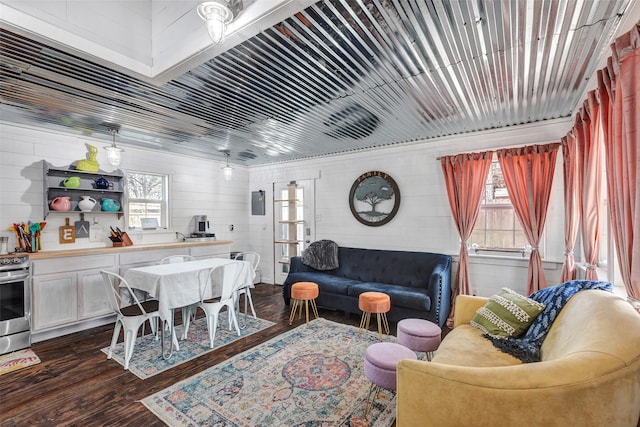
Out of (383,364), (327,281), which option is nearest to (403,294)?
(327,281)

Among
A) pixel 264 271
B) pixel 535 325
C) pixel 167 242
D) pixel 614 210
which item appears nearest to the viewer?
pixel 614 210

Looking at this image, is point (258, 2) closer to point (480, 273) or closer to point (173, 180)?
point (480, 273)

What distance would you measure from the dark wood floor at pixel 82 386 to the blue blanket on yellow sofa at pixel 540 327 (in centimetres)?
→ 249

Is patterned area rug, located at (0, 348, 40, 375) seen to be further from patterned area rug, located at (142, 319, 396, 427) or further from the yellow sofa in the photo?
the yellow sofa

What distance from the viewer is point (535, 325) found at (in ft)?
7.22

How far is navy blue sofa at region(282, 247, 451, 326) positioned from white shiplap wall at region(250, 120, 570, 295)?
0.29 m

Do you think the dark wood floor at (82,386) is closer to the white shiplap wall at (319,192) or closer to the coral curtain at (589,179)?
the white shiplap wall at (319,192)

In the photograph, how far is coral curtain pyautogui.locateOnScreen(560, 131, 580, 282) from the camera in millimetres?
3156

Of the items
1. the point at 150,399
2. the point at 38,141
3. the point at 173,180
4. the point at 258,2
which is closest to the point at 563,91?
the point at 258,2

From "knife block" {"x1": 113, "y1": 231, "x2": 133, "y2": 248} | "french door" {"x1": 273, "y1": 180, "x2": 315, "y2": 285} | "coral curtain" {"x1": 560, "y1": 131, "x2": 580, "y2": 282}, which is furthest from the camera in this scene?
"french door" {"x1": 273, "y1": 180, "x2": 315, "y2": 285}

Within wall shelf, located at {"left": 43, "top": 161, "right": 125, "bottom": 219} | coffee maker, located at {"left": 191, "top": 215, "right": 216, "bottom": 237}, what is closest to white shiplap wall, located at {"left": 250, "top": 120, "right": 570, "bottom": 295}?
coffee maker, located at {"left": 191, "top": 215, "right": 216, "bottom": 237}

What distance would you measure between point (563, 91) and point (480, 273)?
237cm

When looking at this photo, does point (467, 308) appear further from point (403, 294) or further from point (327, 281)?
point (327, 281)

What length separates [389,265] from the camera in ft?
15.0
